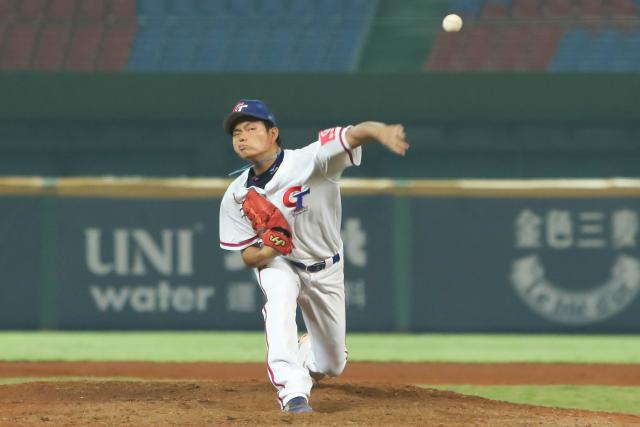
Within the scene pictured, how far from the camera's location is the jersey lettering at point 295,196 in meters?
5.56

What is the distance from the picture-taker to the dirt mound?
16.5ft

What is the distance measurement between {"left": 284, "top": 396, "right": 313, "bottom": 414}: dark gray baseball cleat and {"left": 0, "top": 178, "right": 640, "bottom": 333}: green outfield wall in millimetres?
5963

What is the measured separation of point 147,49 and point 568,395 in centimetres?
1084

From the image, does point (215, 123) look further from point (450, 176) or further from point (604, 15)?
point (604, 15)

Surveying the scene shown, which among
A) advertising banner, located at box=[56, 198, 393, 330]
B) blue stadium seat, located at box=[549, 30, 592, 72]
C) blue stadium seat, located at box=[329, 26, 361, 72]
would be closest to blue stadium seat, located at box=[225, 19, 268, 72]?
blue stadium seat, located at box=[329, 26, 361, 72]

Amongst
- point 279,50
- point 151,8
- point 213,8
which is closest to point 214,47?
point 279,50

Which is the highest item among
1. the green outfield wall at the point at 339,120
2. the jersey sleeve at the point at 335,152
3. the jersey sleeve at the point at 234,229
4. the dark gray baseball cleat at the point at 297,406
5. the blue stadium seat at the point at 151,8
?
the blue stadium seat at the point at 151,8

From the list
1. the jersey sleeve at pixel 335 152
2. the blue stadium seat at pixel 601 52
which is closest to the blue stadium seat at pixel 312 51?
the blue stadium seat at pixel 601 52

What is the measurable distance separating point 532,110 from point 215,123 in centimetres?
427

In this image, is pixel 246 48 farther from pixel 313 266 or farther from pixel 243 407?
pixel 243 407

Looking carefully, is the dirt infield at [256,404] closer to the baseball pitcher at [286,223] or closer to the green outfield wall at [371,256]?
the baseball pitcher at [286,223]

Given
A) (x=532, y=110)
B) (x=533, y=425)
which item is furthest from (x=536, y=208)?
(x=533, y=425)

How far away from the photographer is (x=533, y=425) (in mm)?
4961

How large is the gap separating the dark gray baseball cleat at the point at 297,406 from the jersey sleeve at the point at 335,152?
1014 millimetres
